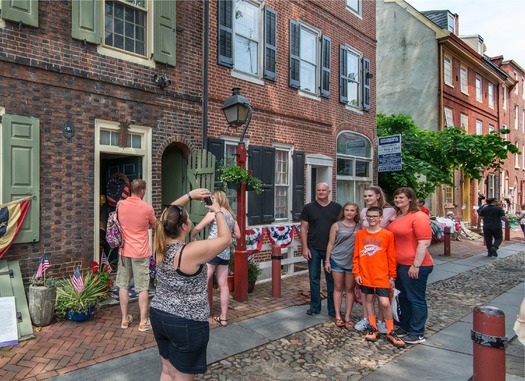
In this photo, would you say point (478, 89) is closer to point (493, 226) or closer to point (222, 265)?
point (493, 226)

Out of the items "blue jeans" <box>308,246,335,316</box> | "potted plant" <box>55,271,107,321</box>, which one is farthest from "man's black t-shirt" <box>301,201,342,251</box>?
"potted plant" <box>55,271,107,321</box>

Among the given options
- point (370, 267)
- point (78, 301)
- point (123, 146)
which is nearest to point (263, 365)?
point (370, 267)

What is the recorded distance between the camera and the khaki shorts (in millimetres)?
4941

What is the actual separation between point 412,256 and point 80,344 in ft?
13.1

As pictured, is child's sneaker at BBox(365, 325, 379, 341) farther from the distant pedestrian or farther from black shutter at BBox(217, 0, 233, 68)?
the distant pedestrian

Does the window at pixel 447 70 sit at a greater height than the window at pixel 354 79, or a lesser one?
greater

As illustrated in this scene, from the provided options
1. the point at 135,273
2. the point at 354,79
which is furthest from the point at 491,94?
the point at 135,273

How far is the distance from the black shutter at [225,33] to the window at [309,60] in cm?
203

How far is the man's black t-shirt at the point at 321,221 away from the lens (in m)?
5.45

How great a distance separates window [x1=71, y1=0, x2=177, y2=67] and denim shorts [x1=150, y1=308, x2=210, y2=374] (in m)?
5.13

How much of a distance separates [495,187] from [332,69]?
1846 centimetres

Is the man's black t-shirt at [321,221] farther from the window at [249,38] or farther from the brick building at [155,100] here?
the window at [249,38]

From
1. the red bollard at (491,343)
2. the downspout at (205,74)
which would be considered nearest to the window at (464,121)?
the downspout at (205,74)

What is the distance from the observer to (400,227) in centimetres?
466
